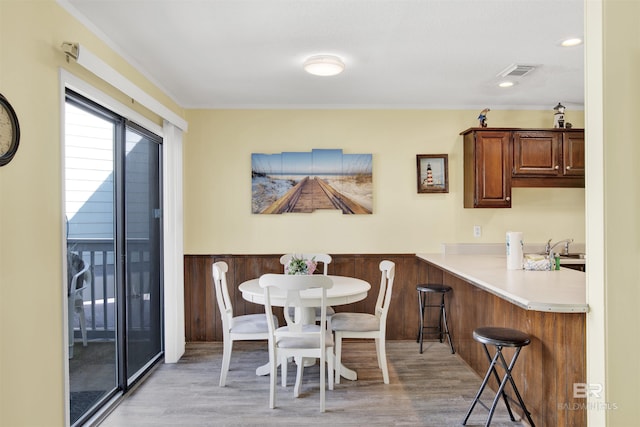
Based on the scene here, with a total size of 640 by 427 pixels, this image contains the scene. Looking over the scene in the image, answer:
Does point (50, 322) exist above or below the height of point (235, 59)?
below

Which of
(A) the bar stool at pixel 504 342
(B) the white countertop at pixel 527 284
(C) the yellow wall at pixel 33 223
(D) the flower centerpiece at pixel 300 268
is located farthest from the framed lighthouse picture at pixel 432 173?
(C) the yellow wall at pixel 33 223

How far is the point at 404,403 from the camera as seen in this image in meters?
3.01

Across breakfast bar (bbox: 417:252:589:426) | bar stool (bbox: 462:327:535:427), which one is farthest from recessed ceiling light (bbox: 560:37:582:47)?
bar stool (bbox: 462:327:535:427)

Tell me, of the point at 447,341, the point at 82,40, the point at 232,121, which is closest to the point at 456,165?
the point at 447,341

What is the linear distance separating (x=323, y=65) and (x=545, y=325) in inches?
88.3

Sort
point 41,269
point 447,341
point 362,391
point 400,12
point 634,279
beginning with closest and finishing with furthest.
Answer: point 634,279, point 41,269, point 400,12, point 362,391, point 447,341

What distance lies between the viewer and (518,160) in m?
4.25

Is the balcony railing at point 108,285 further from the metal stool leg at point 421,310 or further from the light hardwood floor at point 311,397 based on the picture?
the metal stool leg at point 421,310

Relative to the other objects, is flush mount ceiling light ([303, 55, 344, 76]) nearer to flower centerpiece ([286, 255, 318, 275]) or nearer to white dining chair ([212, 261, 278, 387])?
flower centerpiece ([286, 255, 318, 275])

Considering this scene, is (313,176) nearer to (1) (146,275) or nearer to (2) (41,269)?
(1) (146,275)

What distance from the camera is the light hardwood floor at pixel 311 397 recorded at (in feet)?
9.11

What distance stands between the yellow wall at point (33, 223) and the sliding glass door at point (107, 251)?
0.32 meters

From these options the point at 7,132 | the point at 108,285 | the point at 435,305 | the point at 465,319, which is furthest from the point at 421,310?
the point at 7,132

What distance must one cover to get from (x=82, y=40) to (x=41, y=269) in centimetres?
131
